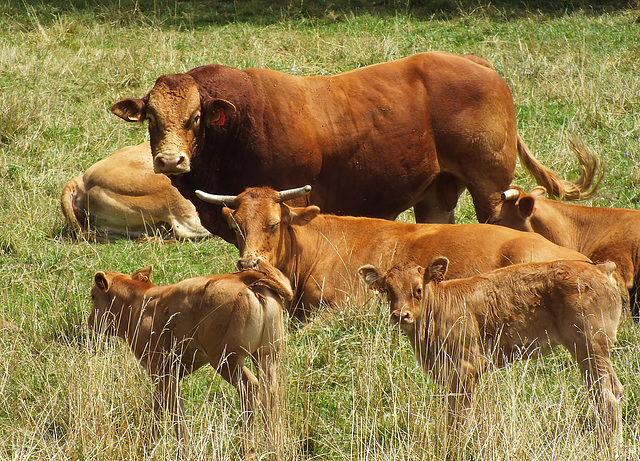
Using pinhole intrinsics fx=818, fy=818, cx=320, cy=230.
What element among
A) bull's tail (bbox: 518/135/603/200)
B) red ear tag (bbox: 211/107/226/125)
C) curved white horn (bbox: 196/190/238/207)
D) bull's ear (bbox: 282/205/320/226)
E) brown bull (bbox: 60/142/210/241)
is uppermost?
red ear tag (bbox: 211/107/226/125)

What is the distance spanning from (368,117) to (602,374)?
12.3 feet

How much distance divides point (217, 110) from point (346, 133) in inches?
51.6

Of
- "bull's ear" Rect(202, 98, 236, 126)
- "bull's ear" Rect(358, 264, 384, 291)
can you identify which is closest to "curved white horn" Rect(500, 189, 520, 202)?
"bull's ear" Rect(202, 98, 236, 126)

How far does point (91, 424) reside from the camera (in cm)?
462

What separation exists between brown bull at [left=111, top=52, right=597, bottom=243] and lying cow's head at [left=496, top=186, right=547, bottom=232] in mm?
355

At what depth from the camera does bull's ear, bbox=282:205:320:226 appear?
6523 millimetres

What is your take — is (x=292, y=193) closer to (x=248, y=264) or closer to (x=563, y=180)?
(x=248, y=264)

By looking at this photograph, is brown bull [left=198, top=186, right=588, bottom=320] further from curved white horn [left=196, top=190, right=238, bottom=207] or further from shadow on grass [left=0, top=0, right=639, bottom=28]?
shadow on grass [left=0, top=0, right=639, bottom=28]

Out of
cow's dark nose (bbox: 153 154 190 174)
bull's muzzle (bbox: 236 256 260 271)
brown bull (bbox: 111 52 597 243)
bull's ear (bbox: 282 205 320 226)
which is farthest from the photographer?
brown bull (bbox: 111 52 597 243)

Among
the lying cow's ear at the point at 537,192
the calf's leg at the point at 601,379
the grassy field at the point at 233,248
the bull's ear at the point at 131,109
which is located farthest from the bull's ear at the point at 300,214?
the lying cow's ear at the point at 537,192

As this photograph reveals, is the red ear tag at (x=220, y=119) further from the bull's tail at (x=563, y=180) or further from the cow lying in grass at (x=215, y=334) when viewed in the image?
the bull's tail at (x=563, y=180)

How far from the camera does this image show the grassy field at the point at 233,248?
4.60 metres

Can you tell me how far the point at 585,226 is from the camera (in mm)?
7465

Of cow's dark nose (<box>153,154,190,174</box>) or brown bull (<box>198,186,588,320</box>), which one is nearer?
brown bull (<box>198,186,588,320</box>)
